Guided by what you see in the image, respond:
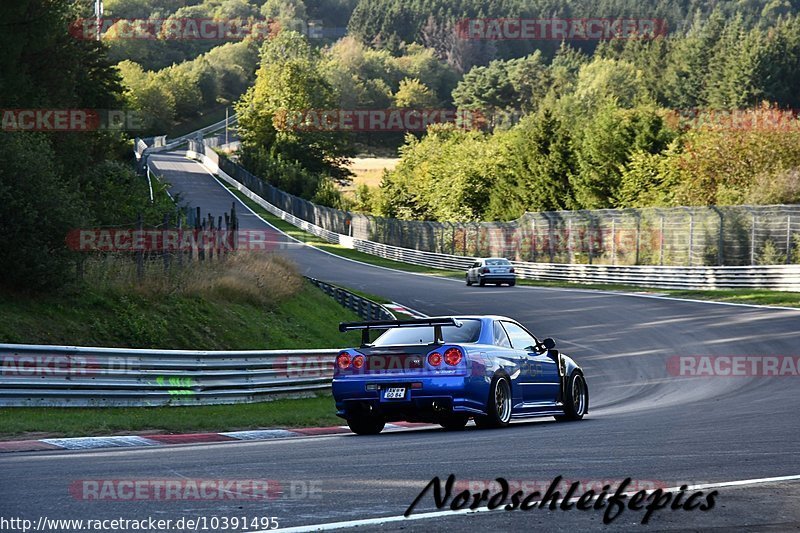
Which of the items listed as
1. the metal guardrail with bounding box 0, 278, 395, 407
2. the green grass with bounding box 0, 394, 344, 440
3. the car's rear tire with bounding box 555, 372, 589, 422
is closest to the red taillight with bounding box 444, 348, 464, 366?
the car's rear tire with bounding box 555, 372, 589, 422

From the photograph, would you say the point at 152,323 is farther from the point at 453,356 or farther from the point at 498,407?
the point at 453,356

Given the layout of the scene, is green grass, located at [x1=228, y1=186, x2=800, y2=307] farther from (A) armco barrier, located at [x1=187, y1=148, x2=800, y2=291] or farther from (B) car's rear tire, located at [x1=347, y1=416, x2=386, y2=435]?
(B) car's rear tire, located at [x1=347, y1=416, x2=386, y2=435]

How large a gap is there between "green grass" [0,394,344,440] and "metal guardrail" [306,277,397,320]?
16237mm

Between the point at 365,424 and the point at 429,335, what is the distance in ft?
4.65

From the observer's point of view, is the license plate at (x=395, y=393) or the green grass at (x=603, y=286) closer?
the license plate at (x=395, y=393)

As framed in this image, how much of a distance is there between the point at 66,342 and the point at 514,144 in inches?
2837

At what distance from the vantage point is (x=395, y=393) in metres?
13.2

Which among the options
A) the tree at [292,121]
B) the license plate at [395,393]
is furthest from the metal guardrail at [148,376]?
the tree at [292,121]

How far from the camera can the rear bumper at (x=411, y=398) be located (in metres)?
13.0

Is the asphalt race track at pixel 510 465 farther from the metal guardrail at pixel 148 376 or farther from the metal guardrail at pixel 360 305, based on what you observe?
the metal guardrail at pixel 360 305

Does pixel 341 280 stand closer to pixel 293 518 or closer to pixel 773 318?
pixel 773 318

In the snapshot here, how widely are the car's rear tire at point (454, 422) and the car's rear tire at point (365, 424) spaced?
2.62 feet

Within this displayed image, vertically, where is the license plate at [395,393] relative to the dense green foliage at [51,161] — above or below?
below

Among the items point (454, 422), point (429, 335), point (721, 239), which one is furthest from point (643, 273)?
point (429, 335)
